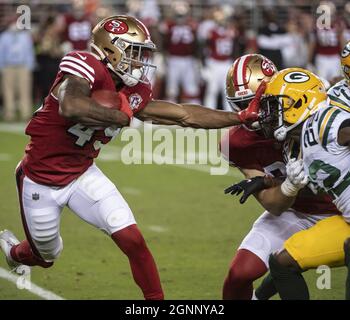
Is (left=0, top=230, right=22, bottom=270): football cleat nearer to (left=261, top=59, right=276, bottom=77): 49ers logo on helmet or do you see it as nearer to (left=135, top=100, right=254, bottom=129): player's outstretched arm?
(left=135, top=100, right=254, bottom=129): player's outstretched arm

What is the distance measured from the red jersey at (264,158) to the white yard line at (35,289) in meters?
1.45

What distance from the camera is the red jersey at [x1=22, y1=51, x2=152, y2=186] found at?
15.9 ft

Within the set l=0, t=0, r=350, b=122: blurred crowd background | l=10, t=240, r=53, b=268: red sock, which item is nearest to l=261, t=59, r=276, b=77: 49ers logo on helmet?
l=10, t=240, r=53, b=268: red sock

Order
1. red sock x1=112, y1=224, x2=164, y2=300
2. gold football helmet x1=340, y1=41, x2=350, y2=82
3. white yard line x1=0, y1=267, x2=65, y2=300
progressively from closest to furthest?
red sock x1=112, y1=224, x2=164, y2=300 → gold football helmet x1=340, y1=41, x2=350, y2=82 → white yard line x1=0, y1=267, x2=65, y2=300

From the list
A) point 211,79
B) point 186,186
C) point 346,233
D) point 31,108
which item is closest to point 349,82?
point 346,233

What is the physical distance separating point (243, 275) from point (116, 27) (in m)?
1.55

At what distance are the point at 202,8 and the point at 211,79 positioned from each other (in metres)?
3.30

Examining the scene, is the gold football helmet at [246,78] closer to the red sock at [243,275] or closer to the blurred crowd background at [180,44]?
the red sock at [243,275]

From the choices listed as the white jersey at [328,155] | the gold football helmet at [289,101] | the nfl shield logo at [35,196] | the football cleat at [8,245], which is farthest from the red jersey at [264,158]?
the football cleat at [8,245]

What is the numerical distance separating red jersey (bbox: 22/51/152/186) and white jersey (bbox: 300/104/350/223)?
116 cm

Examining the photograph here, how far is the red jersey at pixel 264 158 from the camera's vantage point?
16.0 ft

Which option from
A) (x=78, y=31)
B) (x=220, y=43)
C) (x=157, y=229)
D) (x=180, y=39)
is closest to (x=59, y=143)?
(x=157, y=229)

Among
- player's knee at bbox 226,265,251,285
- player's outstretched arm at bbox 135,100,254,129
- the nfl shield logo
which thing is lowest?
player's knee at bbox 226,265,251,285

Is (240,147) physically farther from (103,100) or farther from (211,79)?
(211,79)
